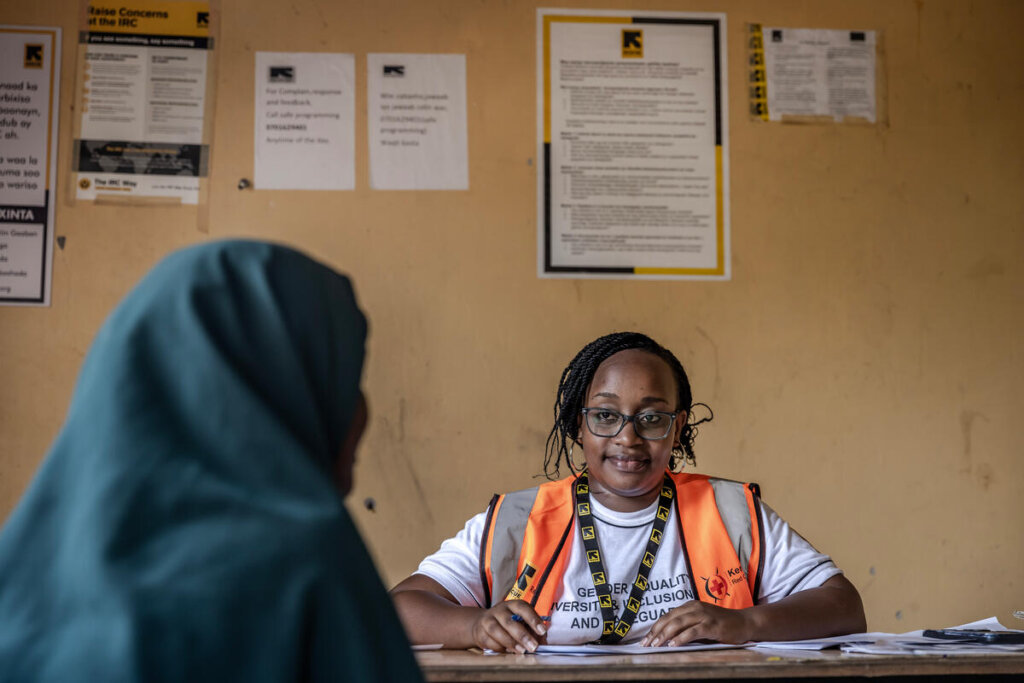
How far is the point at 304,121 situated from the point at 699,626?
1998 mm

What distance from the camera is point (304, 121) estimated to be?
303 cm

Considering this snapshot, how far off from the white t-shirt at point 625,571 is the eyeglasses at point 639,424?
0.67 feet

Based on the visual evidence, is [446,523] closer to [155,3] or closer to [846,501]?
[846,501]

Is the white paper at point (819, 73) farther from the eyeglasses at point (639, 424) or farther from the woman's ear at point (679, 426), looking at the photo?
the eyeglasses at point (639, 424)

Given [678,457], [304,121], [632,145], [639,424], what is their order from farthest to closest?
1. [632,145]
2. [304,121]
3. [678,457]
4. [639,424]

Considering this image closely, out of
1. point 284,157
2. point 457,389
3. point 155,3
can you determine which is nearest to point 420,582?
point 457,389

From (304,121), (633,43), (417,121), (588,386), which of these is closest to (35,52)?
(304,121)

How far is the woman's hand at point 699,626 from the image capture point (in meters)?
1.97

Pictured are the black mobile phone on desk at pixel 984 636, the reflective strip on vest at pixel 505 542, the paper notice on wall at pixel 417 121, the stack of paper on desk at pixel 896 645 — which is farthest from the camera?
the paper notice on wall at pixel 417 121

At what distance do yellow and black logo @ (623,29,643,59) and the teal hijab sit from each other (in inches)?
100

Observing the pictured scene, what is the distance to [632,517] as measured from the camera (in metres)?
2.48

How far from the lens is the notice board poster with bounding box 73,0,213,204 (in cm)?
298

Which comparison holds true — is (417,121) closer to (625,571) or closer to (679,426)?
(679,426)

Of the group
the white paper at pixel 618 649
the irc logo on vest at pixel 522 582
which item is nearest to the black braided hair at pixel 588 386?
Result: the irc logo on vest at pixel 522 582
